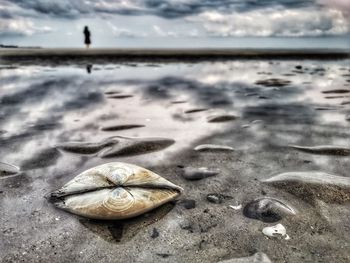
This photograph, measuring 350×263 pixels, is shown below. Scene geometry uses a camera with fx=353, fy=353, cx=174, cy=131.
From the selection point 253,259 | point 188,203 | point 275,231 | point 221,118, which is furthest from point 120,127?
point 253,259

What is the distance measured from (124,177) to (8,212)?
2.79ft

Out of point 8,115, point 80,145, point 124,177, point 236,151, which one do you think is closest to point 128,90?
point 8,115

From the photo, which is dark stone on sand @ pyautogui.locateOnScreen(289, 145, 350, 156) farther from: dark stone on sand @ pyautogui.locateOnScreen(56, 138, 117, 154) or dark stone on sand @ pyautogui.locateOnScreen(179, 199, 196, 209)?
dark stone on sand @ pyautogui.locateOnScreen(56, 138, 117, 154)

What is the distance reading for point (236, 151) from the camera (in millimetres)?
3791

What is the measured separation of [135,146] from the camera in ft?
12.9

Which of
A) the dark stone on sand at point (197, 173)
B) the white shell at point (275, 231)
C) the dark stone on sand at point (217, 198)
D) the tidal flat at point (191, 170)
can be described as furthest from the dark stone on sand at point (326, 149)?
the white shell at point (275, 231)

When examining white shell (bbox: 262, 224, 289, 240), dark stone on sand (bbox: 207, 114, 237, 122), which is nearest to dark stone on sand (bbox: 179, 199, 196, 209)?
white shell (bbox: 262, 224, 289, 240)

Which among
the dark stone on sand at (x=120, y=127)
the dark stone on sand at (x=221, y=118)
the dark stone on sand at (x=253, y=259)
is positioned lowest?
the dark stone on sand at (x=253, y=259)

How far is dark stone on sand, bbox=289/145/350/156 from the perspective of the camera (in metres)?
3.71

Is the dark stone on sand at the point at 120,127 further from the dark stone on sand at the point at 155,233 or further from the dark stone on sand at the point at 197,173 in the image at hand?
the dark stone on sand at the point at 155,233

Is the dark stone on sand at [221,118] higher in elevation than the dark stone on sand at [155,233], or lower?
higher

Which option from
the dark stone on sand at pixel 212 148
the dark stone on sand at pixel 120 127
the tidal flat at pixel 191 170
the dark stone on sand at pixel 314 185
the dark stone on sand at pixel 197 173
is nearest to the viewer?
the tidal flat at pixel 191 170

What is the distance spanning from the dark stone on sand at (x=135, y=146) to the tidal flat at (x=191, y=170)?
0.5 inches

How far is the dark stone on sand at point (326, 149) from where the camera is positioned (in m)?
3.71
